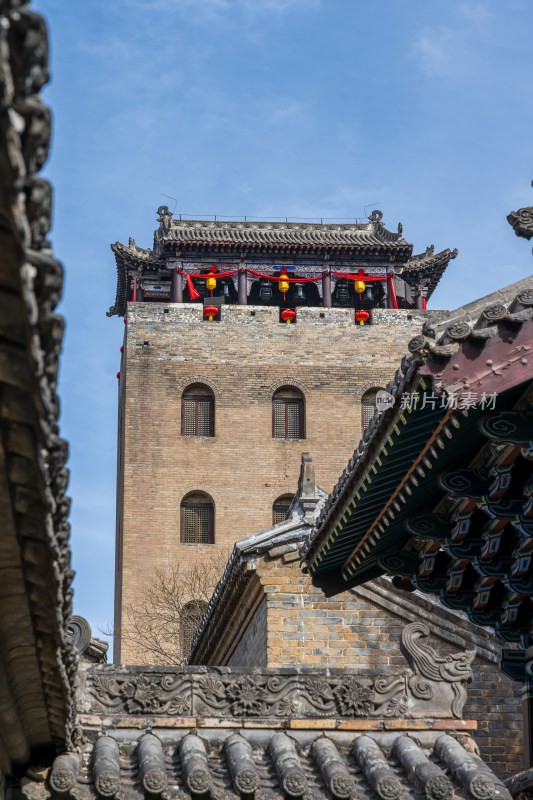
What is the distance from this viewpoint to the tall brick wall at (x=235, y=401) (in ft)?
143

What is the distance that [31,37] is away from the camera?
2939mm

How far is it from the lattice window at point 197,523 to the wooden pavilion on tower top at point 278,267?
782 cm

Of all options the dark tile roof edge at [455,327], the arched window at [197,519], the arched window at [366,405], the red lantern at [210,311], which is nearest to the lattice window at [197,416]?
the arched window at [197,519]

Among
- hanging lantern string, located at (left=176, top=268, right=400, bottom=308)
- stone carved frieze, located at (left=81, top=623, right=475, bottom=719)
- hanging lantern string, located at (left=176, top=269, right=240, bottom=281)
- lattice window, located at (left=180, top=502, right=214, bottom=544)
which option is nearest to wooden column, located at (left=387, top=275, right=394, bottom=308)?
hanging lantern string, located at (left=176, top=268, right=400, bottom=308)

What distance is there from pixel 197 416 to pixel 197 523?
13.0ft

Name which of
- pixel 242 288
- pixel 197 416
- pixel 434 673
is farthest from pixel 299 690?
pixel 242 288

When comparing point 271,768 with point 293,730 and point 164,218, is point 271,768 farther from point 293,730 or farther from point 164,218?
point 164,218

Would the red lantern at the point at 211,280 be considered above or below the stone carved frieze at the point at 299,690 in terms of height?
above

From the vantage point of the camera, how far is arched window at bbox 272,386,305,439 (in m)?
45.2

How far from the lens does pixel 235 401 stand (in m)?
45.2

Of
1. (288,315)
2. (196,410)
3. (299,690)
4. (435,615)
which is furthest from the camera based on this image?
(288,315)

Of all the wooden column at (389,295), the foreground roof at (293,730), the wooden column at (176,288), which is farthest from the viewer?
the wooden column at (389,295)

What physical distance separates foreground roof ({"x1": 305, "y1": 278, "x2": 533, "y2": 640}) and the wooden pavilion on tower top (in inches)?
1429

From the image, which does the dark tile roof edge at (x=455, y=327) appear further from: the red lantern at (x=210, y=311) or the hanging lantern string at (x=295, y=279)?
the hanging lantern string at (x=295, y=279)
